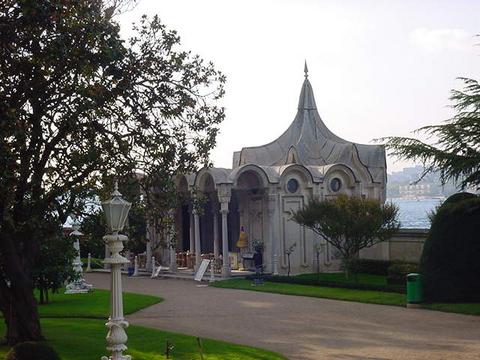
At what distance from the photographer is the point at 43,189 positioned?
1641cm

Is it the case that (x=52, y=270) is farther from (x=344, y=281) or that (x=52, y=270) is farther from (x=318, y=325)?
(x=344, y=281)

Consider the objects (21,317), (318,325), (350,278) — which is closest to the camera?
(21,317)

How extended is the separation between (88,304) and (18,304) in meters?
10.6

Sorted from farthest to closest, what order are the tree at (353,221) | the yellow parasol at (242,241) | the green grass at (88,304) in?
the yellow parasol at (242,241) < the tree at (353,221) < the green grass at (88,304)

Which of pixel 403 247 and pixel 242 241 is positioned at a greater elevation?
pixel 242 241

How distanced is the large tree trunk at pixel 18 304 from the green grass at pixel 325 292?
43.7 feet

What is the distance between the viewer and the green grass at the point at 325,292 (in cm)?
2599

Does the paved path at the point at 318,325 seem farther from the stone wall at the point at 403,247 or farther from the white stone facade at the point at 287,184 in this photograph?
the stone wall at the point at 403,247

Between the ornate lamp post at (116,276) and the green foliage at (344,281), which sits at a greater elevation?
the ornate lamp post at (116,276)

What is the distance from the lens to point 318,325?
20.6 metres

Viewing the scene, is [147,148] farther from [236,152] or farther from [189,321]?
[236,152]

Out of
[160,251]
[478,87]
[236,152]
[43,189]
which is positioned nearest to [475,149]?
[478,87]

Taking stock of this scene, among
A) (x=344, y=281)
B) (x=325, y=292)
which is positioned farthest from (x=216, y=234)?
(x=325, y=292)

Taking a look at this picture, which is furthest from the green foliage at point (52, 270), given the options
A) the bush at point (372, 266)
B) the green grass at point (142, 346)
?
the bush at point (372, 266)
